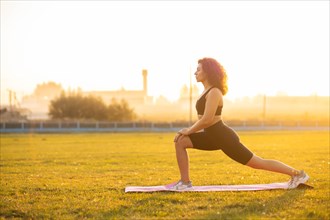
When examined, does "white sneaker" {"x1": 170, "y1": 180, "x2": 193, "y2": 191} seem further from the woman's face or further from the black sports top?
the woman's face

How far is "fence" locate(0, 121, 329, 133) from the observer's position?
4994 cm

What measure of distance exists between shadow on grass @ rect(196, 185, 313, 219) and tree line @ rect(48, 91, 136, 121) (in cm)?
6117

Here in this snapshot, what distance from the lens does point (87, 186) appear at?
8.36 m

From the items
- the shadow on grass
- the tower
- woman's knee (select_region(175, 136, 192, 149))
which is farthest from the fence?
the tower

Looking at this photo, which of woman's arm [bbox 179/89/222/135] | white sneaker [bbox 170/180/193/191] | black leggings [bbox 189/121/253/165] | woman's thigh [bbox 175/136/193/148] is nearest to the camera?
woman's arm [bbox 179/89/222/135]

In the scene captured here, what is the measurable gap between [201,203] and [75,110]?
62454 mm

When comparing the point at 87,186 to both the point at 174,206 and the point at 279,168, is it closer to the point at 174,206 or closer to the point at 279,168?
the point at 174,206

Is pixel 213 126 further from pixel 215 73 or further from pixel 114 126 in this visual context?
pixel 114 126

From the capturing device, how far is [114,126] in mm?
54188

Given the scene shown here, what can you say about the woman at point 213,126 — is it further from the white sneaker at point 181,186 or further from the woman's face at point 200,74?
the white sneaker at point 181,186

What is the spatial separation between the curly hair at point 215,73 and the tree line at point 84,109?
6082cm

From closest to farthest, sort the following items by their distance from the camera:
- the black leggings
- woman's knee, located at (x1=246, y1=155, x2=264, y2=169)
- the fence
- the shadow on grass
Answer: the shadow on grass < the black leggings < woman's knee, located at (x1=246, y1=155, x2=264, y2=169) < the fence

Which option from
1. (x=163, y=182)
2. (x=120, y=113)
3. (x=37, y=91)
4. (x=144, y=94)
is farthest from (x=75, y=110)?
(x=37, y=91)

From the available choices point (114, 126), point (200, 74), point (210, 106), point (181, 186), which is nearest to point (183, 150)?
point (181, 186)
